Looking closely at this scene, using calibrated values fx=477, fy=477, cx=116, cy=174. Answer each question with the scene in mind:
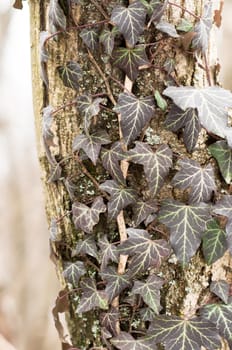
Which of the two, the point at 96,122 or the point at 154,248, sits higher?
the point at 96,122

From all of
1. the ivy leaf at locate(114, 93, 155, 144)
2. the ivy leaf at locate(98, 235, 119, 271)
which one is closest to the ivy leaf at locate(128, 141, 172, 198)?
the ivy leaf at locate(114, 93, 155, 144)

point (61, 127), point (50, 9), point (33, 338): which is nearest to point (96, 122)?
point (61, 127)

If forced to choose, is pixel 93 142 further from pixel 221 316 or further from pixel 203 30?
pixel 221 316

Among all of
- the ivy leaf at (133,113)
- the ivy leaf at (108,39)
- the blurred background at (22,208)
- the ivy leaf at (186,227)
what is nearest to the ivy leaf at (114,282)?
the ivy leaf at (186,227)

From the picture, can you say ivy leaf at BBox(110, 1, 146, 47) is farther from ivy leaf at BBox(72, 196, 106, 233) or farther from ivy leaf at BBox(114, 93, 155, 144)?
ivy leaf at BBox(72, 196, 106, 233)

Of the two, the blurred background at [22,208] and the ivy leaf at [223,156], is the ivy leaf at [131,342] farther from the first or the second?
the blurred background at [22,208]

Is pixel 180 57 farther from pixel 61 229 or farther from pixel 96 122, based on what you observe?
pixel 61 229
